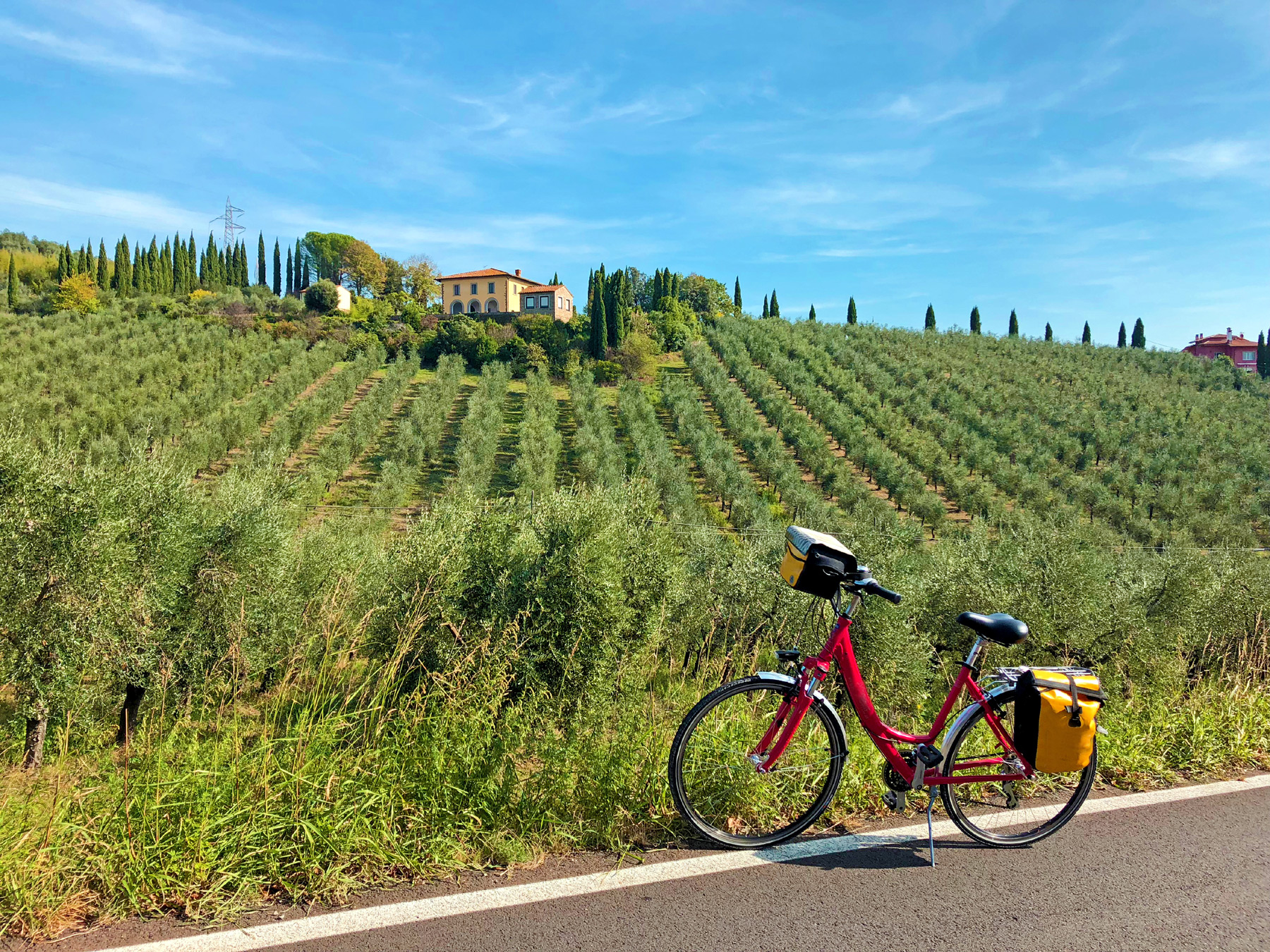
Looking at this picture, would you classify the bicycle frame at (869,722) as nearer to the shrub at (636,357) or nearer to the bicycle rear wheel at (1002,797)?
the bicycle rear wheel at (1002,797)

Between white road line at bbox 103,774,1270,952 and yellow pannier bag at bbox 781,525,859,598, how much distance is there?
3.57 ft

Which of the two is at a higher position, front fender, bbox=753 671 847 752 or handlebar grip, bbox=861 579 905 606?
handlebar grip, bbox=861 579 905 606

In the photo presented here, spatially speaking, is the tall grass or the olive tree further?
the olive tree

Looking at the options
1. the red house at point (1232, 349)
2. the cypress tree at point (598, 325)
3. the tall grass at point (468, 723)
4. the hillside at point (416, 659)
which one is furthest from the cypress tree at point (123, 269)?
the red house at point (1232, 349)

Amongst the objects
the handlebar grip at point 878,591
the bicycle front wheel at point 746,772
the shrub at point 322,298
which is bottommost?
the bicycle front wheel at point 746,772

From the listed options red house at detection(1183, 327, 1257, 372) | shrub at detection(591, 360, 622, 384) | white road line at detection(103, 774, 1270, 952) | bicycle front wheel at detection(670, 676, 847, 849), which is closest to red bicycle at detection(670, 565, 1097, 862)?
bicycle front wheel at detection(670, 676, 847, 849)

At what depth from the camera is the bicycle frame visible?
10.7ft

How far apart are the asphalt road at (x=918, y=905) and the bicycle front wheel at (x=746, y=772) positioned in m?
0.22

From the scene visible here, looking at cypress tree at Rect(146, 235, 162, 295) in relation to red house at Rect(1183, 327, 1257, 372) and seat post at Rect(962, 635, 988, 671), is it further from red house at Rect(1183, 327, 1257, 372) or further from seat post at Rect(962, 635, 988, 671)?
red house at Rect(1183, 327, 1257, 372)

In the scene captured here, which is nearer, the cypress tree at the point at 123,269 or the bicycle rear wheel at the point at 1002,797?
the bicycle rear wheel at the point at 1002,797

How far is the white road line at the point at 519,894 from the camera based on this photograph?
96.3 inches

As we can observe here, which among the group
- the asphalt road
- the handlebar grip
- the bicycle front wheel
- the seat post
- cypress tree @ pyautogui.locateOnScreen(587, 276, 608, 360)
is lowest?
the asphalt road

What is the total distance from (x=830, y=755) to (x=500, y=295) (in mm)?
84903

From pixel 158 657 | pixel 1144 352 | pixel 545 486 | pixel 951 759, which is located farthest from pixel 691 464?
pixel 1144 352
